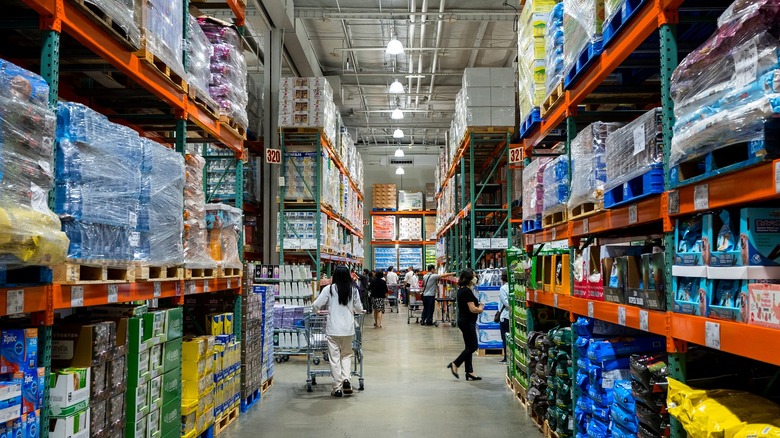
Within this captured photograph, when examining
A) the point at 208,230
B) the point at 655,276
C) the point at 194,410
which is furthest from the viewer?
the point at 208,230

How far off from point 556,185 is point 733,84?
325 cm

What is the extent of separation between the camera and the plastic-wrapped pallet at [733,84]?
2.49 m

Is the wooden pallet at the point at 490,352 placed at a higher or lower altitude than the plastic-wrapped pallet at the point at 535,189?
lower

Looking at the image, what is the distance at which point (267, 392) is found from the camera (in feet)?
30.5

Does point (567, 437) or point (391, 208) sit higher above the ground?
point (391, 208)

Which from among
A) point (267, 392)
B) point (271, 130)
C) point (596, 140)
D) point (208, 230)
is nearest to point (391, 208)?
point (271, 130)

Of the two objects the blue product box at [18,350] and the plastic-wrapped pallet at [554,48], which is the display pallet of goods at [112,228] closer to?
the blue product box at [18,350]

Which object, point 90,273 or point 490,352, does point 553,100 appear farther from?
point 490,352

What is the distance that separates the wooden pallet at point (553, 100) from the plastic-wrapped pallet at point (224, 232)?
3.48 m

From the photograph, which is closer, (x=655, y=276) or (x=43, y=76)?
(x=43, y=76)

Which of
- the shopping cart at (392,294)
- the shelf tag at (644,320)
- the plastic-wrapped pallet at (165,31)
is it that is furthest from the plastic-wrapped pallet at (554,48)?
the shopping cart at (392,294)

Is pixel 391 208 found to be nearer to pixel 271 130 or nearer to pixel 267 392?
pixel 271 130

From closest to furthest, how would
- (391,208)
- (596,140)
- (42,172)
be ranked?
(42,172), (596,140), (391,208)

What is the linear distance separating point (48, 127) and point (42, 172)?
0.24 m
